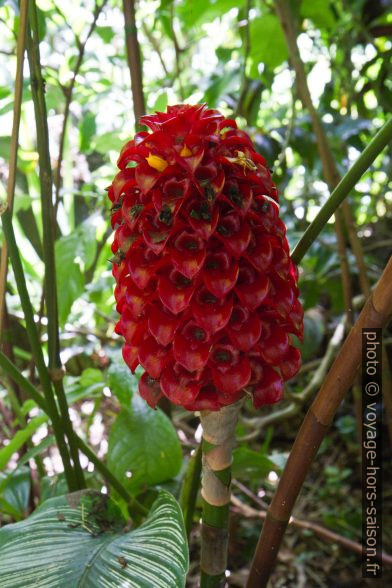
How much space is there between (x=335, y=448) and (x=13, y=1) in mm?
1389

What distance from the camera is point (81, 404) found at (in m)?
1.75

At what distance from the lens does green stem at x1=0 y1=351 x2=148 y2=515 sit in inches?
23.5

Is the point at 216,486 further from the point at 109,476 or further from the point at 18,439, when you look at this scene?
the point at 18,439

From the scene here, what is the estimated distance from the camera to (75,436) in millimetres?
719

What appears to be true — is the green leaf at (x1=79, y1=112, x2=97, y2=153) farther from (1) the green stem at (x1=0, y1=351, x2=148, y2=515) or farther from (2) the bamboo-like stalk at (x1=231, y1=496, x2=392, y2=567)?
(2) the bamboo-like stalk at (x1=231, y1=496, x2=392, y2=567)

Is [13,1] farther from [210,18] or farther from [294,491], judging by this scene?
[294,491]

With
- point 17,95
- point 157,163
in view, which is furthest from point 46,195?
point 157,163

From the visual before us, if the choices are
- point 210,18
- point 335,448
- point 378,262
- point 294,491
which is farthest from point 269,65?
point 335,448

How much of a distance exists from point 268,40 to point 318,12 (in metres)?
0.12

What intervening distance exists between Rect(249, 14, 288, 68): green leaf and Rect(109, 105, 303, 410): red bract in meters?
0.76

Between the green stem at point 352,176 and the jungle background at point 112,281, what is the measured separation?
0.41 meters

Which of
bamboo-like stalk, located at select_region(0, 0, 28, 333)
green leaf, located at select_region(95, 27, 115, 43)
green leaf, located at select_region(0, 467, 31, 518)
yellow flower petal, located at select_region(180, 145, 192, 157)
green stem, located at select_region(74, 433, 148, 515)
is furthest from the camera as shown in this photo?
green leaf, located at select_region(95, 27, 115, 43)

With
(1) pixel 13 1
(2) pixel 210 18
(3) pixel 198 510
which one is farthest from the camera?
(2) pixel 210 18

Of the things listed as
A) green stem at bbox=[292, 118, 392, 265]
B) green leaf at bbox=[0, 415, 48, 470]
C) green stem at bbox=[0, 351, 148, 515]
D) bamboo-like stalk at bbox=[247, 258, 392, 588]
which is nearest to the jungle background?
green leaf at bbox=[0, 415, 48, 470]
